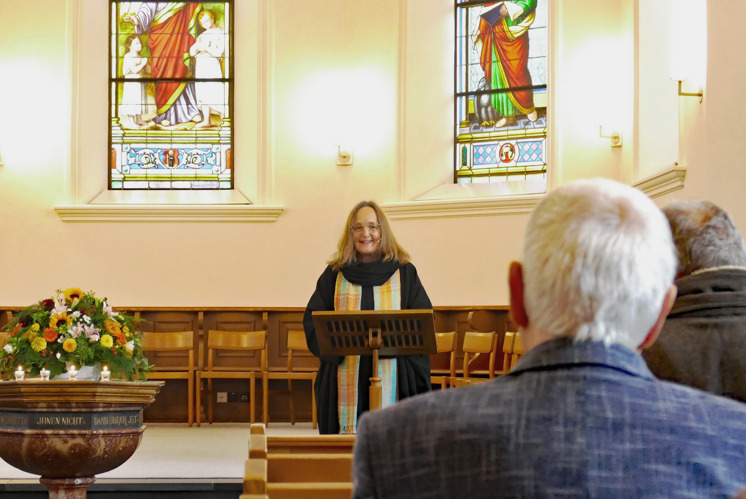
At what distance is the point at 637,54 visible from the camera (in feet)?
30.2

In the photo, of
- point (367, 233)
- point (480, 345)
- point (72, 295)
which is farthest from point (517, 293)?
point (480, 345)

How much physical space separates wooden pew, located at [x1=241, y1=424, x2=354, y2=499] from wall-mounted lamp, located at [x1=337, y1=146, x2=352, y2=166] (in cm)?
751

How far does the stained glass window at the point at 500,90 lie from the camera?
10.5m

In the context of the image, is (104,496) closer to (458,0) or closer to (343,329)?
(343,329)

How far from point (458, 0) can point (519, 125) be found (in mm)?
1583

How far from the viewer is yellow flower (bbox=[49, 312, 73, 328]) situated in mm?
5145

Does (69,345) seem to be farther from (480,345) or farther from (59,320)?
(480,345)

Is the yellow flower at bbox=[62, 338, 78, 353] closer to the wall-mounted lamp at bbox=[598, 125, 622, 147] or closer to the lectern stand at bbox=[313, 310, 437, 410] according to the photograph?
the lectern stand at bbox=[313, 310, 437, 410]

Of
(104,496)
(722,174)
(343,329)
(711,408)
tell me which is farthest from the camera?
(722,174)

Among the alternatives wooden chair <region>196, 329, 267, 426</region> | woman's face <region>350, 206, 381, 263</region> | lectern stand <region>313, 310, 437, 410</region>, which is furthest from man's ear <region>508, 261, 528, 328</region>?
wooden chair <region>196, 329, 267, 426</region>

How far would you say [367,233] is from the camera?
16.1ft

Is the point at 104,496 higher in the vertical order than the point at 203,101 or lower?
lower

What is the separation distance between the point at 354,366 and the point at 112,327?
1.28 meters

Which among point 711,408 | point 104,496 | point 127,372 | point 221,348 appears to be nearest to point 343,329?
point 127,372
